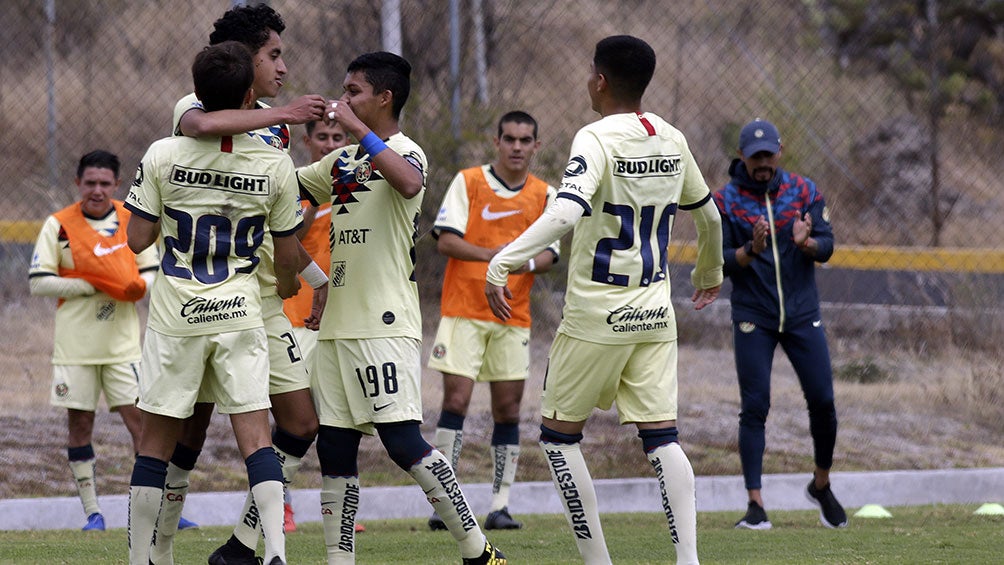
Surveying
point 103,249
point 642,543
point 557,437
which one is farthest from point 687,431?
point 557,437

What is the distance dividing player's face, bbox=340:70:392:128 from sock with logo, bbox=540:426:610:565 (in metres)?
1.43

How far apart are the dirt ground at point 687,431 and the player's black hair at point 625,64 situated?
4.69 metres

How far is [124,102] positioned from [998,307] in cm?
983

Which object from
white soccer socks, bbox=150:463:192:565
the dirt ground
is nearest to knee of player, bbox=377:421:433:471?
white soccer socks, bbox=150:463:192:565

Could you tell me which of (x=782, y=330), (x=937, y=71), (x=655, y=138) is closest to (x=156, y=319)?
(x=655, y=138)

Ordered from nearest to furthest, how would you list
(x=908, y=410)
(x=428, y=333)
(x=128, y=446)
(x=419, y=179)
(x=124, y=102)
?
(x=419, y=179), (x=128, y=446), (x=908, y=410), (x=428, y=333), (x=124, y=102)

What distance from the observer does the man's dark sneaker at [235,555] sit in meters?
Result: 5.52

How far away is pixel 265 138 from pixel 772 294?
3.52m

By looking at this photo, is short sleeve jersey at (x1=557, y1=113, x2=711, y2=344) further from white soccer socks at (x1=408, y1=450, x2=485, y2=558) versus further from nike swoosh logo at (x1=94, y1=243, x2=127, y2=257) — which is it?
nike swoosh logo at (x1=94, y1=243, x2=127, y2=257)

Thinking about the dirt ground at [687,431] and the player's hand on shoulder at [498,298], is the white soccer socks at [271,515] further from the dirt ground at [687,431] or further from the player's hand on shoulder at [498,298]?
the dirt ground at [687,431]

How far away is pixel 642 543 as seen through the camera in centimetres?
691

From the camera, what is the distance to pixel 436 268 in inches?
454

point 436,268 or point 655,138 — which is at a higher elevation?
point 655,138

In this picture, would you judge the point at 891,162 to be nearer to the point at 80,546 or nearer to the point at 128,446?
the point at 128,446
